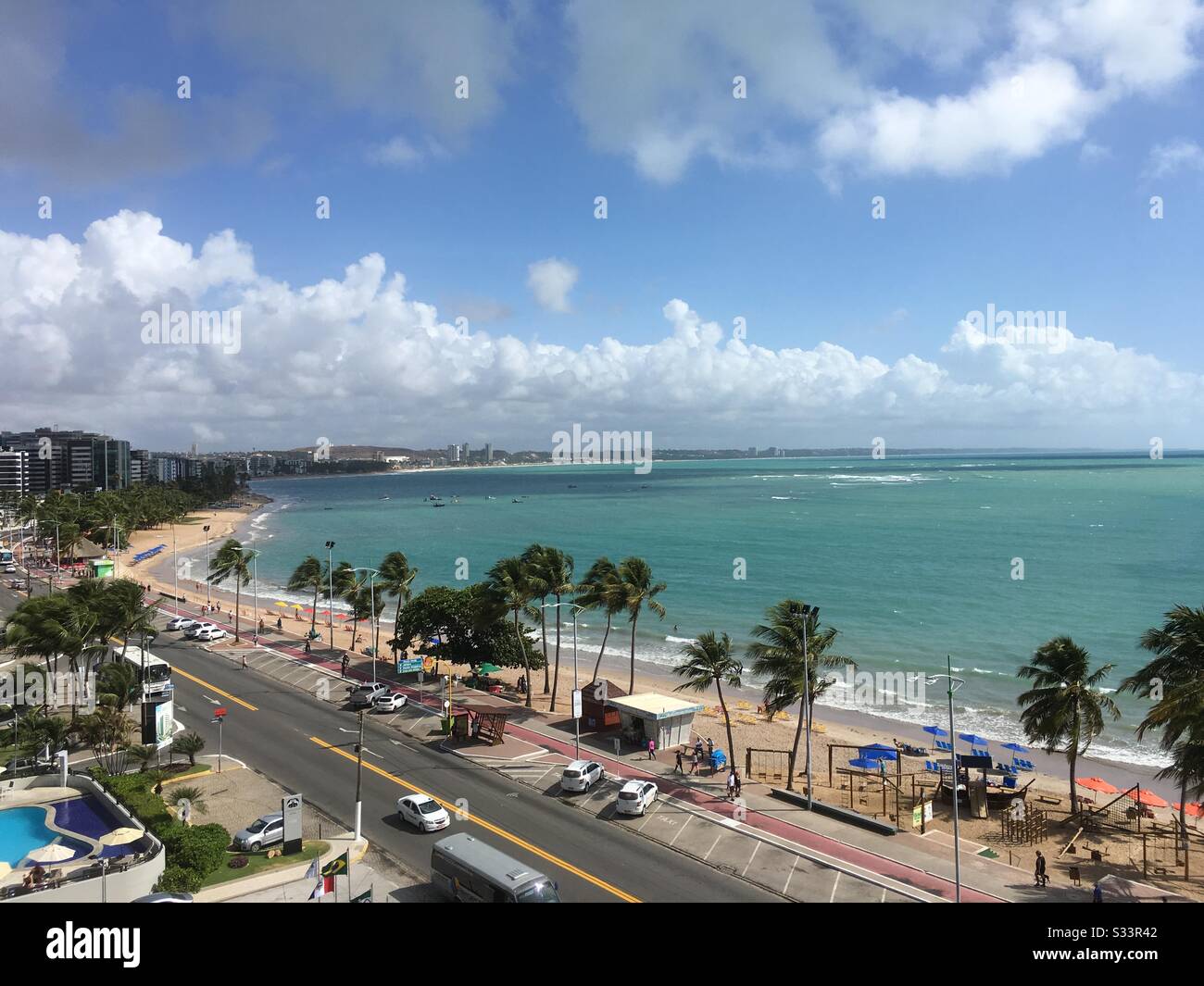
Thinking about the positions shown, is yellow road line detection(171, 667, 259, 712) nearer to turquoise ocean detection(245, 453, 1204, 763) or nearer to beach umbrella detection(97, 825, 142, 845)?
beach umbrella detection(97, 825, 142, 845)

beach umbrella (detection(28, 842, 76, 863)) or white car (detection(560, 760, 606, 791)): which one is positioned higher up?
beach umbrella (detection(28, 842, 76, 863))

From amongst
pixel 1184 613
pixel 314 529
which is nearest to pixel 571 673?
pixel 1184 613

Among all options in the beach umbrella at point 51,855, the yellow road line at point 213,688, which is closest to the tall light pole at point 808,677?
the beach umbrella at point 51,855

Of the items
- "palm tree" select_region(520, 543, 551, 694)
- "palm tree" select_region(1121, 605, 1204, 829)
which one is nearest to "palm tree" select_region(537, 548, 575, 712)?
"palm tree" select_region(520, 543, 551, 694)

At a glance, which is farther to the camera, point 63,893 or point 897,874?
point 897,874

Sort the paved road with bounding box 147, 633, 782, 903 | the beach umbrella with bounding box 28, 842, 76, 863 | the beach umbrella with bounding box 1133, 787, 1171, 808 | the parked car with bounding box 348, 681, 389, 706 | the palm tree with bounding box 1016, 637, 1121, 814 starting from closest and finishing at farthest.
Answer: the beach umbrella with bounding box 28, 842, 76, 863, the paved road with bounding box 147, 633, 782, 903, the palm tree with bounding box 1016, 637, 1121, 814, the beach umbrella with bounding box 1133, 787, 1171, 808, the parked car with bounding box 348, 681, 389, 706

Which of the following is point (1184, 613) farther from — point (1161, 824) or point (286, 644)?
point (286, 644)

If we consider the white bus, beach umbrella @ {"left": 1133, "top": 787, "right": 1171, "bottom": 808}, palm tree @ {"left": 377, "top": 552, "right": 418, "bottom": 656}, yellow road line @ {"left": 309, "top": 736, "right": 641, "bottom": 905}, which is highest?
palm tree @ {"left": 377, "top": 552, "right": 418, "bottom": 656}
